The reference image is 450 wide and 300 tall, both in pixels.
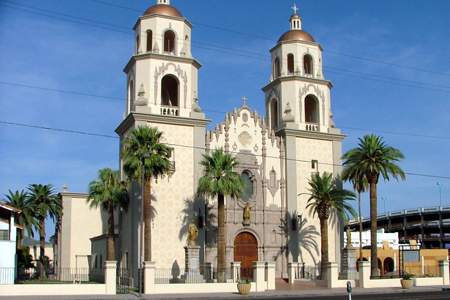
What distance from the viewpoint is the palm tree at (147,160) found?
1508 inches

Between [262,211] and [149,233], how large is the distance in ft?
38.2

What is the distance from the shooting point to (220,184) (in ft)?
130

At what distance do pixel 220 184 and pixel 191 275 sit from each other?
6583mm

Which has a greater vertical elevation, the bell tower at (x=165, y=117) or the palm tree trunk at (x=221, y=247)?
the bell tower at (x=165, y=117)

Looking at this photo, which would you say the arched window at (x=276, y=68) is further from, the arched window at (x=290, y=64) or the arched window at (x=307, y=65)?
the arched window at (x=307, y=65)

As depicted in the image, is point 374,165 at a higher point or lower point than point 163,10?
lower

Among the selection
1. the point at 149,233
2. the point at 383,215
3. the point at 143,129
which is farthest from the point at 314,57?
the point at 383,215

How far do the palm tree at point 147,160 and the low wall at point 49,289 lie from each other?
5.56 meters

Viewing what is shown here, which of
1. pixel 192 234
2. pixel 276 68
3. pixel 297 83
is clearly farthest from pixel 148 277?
pixel 276 68

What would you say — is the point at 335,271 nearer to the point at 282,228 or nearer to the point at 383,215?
the point at 282,228

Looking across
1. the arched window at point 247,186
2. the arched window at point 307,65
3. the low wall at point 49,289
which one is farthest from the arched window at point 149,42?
the low wall at point 49,289

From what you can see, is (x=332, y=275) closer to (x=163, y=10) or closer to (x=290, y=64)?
(x=290, y=64)

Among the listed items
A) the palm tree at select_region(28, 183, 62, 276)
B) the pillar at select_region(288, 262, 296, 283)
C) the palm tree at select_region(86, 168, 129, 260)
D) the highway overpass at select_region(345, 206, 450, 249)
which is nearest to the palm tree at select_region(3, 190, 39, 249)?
the palm tree at select_region(28, 183, 62, 276)

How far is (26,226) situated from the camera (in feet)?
186
